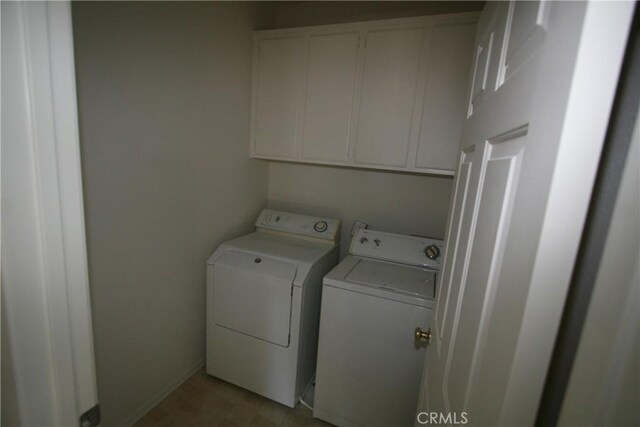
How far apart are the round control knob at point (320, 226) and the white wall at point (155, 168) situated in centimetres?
64

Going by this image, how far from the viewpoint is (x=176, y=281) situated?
1851mm

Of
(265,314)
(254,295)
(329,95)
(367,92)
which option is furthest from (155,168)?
(367,92)

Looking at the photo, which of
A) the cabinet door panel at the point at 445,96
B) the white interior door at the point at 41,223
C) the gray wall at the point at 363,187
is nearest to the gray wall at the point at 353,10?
the gray wall at the point at 363,187

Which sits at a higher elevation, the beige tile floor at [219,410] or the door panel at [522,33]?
the door panel at [522,33]

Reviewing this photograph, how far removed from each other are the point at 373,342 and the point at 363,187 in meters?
1.16

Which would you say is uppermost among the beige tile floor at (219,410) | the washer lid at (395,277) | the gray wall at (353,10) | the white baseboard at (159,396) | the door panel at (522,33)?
the gray wall at (353,10)

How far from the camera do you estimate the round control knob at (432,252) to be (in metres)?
1.88

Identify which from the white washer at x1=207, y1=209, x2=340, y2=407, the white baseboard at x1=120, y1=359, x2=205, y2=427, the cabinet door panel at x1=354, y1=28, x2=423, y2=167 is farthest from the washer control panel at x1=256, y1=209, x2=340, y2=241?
the white baseboard at x1=120, y1=359, x2=205, y2=427

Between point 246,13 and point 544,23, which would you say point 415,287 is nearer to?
point 544,23

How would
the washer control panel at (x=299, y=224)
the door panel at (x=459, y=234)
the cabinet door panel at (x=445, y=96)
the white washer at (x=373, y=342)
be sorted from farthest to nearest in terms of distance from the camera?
the washer control panel at (x=299, y=224) < the cabinet door panel at (x=445, y=96) < the white washer at (x=373, y=342) < the door panel at (x=459, y=234)

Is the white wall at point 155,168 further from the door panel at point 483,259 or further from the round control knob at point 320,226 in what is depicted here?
the door panel at point 483,259

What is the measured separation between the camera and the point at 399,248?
6.48 ft

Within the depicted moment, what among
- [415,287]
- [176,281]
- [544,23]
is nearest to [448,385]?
[544,23]

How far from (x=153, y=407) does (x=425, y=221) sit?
2158 mm
